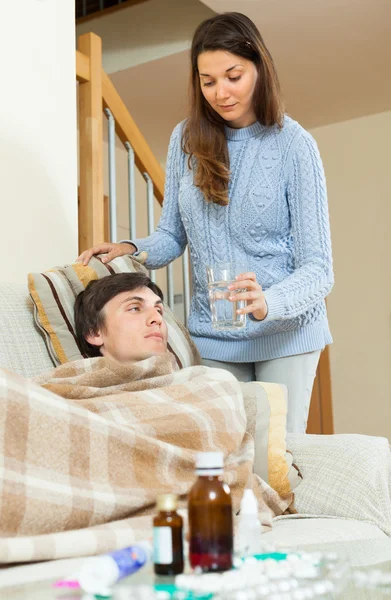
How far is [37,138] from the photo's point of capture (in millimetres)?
2373

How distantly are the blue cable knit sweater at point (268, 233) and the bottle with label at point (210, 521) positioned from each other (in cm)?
99

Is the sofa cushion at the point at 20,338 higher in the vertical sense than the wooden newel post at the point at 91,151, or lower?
lower

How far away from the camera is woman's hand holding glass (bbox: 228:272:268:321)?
5.13 ft

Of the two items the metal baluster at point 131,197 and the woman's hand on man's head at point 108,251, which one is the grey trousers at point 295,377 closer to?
the woman's hand on man's head at point 108,251

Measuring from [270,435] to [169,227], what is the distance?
739 millimetres

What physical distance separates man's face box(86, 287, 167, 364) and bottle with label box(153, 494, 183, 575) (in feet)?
3.03

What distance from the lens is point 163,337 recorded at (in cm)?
174

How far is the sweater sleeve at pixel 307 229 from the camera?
172cm

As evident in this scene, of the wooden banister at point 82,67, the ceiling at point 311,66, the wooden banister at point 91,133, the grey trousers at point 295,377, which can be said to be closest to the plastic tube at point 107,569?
the grey trousers at point 295,377

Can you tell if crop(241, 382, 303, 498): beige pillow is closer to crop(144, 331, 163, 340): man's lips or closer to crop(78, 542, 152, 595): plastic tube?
crop(144, 331, 163, 340): man's lips

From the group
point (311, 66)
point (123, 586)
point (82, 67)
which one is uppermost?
point (311, 66)

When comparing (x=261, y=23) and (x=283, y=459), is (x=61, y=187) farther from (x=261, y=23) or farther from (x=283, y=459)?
(x=261, y=23)

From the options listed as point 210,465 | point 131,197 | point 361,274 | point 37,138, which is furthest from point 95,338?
point 361,274

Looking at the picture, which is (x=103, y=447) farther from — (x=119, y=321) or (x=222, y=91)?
(x=222, y=91)
